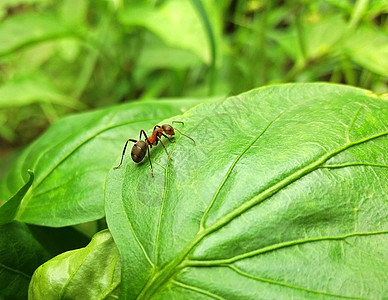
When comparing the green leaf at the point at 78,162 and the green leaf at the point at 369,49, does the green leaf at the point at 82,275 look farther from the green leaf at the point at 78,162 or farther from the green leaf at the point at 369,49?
the green leaf at the point at 369,49

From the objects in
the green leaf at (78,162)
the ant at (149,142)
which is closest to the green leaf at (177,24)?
the green leaf at (78,162)

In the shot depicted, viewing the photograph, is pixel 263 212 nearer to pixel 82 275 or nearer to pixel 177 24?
pixel 82 275

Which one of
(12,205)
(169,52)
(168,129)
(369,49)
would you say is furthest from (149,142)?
(169,52)

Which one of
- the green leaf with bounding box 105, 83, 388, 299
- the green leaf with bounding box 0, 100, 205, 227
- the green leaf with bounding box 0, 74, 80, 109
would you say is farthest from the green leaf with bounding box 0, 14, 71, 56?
the green leaf with bounding box 105, 83, 388, 299

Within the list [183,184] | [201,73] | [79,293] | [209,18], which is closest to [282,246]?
[183,184]

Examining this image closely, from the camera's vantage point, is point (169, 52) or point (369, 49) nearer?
point (369, 49)
